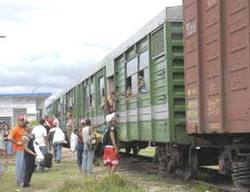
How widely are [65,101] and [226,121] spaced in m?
23.4

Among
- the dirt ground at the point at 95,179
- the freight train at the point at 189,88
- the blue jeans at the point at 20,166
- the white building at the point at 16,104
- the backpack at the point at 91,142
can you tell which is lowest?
the dirt ground at the point at 95,179

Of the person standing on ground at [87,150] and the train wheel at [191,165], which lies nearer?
the train wheel at [191,165]

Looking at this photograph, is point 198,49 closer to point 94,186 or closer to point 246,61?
point 246,61

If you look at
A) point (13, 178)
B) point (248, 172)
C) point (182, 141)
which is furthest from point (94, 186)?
point (13, 178)

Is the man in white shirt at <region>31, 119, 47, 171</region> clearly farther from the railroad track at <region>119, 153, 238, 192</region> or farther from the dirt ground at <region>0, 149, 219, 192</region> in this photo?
the railroad track at <region>119, 153, 238, 192</region>

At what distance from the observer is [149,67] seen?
14.2m

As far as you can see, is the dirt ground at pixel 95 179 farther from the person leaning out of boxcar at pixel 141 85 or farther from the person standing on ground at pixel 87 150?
the person leaning out of boxcar at pixel 141 85

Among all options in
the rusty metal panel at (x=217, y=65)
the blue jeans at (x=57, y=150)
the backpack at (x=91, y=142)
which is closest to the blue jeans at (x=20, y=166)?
the backpack at (x=91, y=142)

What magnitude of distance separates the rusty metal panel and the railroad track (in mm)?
1869

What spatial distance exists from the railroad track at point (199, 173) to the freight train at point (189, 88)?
0.45 metres

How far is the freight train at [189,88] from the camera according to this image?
9.39 meters

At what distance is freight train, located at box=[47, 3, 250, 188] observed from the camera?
9391 millimetres

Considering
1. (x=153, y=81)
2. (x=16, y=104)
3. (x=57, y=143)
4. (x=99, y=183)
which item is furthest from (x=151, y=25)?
(x=16, y=104)

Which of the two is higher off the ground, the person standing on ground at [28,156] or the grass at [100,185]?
the person standing on ground at [28,156]
